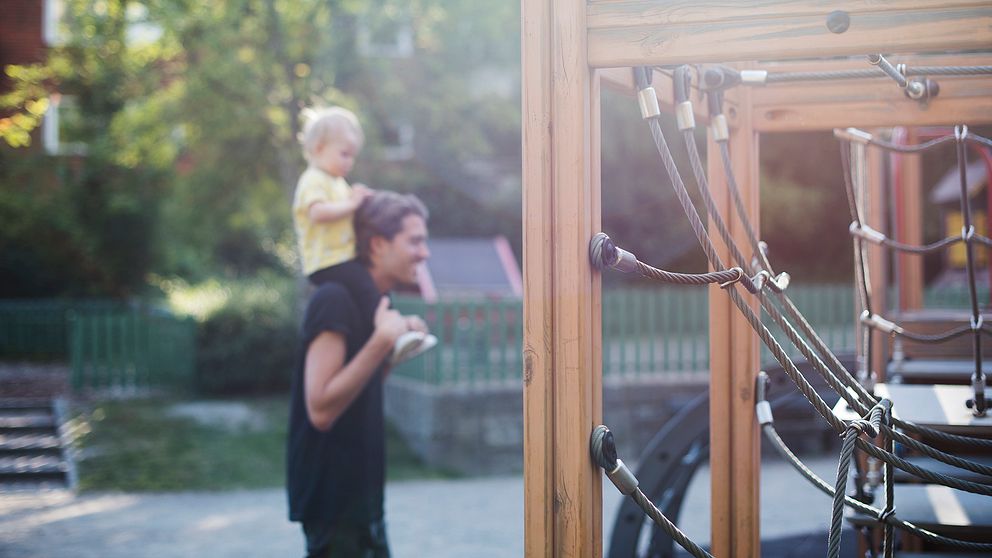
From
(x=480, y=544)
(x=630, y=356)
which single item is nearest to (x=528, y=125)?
(x=480, y=544)

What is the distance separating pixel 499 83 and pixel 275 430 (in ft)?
33.4

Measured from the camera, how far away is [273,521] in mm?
6625

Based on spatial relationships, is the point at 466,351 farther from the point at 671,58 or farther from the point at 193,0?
the point at 671,58

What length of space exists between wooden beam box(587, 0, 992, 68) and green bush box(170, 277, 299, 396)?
928cm

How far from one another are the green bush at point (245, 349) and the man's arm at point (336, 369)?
7759 mm

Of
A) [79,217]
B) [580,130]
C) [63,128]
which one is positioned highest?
[63,128]

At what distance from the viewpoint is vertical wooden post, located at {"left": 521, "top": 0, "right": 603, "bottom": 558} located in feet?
5.58

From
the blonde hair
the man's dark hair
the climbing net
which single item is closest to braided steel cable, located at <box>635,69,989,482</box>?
the climbing net

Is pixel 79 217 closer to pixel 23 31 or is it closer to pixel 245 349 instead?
pixel 23 31

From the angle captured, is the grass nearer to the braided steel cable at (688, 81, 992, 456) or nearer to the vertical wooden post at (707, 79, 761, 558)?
the vertical wooden post at (707, 79, 761, 558)

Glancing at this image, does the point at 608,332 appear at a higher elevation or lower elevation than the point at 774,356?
lower

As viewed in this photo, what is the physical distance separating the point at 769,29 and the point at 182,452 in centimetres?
766

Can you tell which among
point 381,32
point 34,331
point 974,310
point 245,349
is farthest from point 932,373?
point 34,331

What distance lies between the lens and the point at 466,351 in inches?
325
